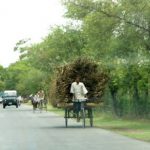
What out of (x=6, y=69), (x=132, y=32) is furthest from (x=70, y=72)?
(x=6, y=69)

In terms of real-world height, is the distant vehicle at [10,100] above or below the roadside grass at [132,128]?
above

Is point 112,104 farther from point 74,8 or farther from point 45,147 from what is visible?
point 45,147

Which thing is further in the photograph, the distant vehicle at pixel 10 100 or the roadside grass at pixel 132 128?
the distant vehicle at pixel 10 100

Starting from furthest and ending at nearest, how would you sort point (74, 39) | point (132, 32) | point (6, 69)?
point (6, 69) < point (74, 39) < point (132, 32)

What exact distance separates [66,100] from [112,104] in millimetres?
12368

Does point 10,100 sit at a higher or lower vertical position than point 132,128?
higher

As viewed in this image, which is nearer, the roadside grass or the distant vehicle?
the roadside grass

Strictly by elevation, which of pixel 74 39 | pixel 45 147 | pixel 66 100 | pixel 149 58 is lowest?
pixel 45 147

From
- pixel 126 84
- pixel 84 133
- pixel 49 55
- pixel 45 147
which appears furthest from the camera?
pixel 49 55

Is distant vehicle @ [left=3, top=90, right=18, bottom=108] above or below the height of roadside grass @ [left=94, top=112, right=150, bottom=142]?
above

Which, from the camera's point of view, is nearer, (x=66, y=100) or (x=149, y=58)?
(x=66, y=100)

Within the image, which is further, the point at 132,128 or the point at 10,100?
the point at 10,100

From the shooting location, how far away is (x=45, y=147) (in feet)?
55.0

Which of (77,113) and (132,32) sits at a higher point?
(132,32)
